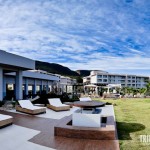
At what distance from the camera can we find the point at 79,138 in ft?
24.8

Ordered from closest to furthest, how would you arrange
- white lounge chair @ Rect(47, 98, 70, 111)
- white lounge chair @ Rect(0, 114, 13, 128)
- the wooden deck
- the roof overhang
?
the wooden deck
white lounge chair @ Rect(0, 114, 13, 128)
white lounge chair @ Rect(47, 98, 70, 111)
the roof overhang

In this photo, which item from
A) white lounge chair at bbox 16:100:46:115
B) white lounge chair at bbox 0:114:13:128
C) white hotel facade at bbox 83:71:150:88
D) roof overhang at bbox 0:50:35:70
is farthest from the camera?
white hotel facade at bbox 83:71:150:88

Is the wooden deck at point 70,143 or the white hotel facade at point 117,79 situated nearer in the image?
the wooden deck at point 70,143

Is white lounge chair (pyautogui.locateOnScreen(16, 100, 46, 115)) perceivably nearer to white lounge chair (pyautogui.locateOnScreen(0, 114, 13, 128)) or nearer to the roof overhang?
white lounge chair (pyautogui.locateOnScreen(0, 114, 13, 128))

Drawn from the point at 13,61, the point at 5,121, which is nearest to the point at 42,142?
the point at 5,121

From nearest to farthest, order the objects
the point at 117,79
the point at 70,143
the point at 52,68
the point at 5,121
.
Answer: the point at 70,143, the point at 5,121, the point at 117,79, the point at 52,68

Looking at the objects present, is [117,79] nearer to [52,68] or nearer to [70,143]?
[52,68]

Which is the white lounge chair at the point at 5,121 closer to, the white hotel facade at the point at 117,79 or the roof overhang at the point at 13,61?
the roof overhang at the point at 13,61

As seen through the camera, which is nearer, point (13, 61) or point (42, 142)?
point (42, 142)

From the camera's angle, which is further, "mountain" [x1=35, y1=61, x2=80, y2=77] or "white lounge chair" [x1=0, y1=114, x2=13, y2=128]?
"mountain" [x1=35, y1=61, x2=80, y2=77]

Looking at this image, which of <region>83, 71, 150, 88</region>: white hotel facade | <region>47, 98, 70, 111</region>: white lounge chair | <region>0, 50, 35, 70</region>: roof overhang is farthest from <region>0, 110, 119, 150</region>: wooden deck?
<region>83, 71, 150, 88</region>: white hotel facade

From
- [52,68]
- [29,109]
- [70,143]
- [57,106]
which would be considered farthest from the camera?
[52,68]

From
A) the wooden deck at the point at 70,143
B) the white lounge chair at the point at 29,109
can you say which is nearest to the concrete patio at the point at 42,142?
the wooden deck at the point at 70,143

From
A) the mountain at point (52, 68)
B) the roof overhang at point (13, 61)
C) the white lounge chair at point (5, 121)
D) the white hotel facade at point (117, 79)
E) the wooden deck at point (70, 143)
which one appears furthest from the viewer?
the mountain at point (52, 68)
